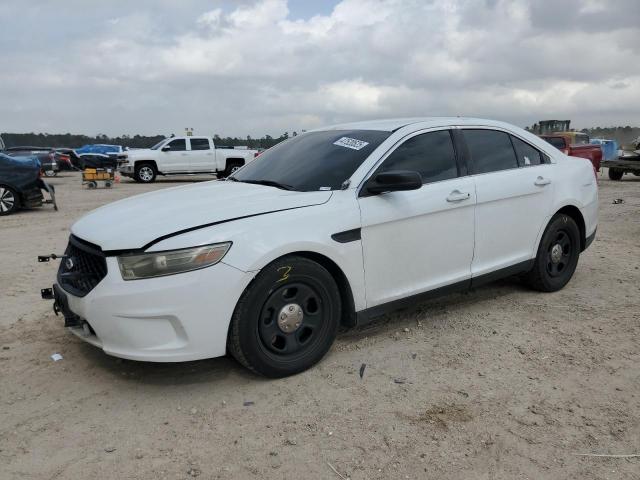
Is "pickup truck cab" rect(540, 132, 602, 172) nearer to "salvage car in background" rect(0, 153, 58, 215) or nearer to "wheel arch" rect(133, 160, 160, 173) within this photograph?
"wheel arch" rect(133, 160, 160, 173)

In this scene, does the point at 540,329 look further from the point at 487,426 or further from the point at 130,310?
the point at 130,310

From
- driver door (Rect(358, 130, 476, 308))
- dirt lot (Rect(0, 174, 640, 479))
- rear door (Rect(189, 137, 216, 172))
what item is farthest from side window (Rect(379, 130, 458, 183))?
rear door (Rect(189, 137, 216, 172))

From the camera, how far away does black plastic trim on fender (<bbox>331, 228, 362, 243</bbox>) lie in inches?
138

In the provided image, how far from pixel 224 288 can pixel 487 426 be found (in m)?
1.63

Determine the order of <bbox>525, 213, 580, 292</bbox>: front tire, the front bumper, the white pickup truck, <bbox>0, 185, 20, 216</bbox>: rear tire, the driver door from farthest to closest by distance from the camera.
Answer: the white pickup truck < <bbox>0, 185, 20, 216</bbox>: rear tire < <bbox>525, 213, 580, 292</bbox>: front tire < the driver door < the front bumper

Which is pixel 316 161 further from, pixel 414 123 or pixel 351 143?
pixel 414 123

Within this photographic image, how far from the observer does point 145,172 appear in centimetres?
2139

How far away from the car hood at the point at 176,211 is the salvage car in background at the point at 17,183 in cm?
874

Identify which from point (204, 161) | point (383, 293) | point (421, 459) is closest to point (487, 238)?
point (383, 293)

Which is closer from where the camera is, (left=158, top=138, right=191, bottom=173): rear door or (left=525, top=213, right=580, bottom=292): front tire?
(left=525, top=213, right=580, bottom=292): front tire

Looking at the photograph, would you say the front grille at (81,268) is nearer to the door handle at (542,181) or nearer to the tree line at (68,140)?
the door handle at (542,181)

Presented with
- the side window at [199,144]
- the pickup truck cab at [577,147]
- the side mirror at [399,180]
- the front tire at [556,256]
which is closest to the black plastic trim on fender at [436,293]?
the front tire at [556,256]

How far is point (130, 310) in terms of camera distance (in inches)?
119

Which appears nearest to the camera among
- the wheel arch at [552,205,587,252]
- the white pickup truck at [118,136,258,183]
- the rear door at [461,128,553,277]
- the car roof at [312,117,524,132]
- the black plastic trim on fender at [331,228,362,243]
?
the black plastic trim on fender at [331,228,362,243]
